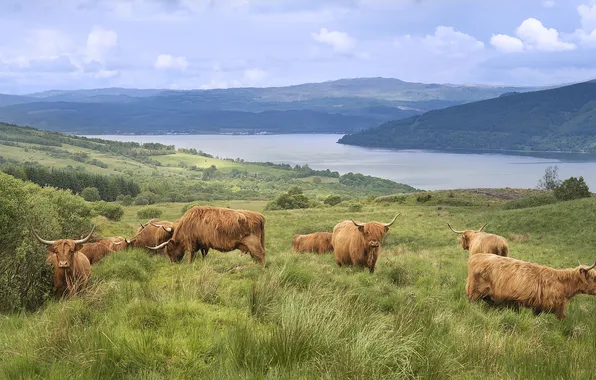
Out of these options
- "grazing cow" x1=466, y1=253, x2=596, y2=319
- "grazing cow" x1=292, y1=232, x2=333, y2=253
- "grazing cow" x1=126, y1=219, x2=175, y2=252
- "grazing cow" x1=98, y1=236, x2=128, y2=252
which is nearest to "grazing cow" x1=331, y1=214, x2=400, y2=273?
"grazing cow" x1=466, y1=253, x2=596, y2=319

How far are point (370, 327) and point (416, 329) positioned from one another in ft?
2.37

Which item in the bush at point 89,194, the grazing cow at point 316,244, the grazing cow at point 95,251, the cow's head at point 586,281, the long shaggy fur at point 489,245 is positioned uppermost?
the cow's head at point 586,281

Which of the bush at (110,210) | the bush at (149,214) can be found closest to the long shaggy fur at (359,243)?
the bush at (110,210)

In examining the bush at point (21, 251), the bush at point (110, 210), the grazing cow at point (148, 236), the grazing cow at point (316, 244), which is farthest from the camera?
the bush at point (110, 210)

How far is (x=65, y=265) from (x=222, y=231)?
365 centimetres

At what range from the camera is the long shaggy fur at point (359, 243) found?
451 inches

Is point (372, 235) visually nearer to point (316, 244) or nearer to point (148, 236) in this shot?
point (316, 244)

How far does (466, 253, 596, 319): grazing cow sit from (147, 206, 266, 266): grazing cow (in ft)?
15.8

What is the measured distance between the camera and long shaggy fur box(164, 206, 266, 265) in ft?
35.3

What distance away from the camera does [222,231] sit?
1074 centimetres

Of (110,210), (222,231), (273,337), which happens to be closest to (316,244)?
(222,231)

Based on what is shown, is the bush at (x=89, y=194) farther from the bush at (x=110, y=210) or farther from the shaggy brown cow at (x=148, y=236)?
the shaggy brown cow at (x=148, y=236)

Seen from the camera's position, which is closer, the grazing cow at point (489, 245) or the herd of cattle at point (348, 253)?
the herd of cattle at point (348, 253)

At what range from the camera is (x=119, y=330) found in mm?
A: 4727
